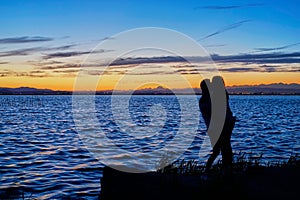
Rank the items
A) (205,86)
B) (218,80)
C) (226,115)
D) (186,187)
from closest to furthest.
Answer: (186,187) < (226,115) < (218,80) < (205,86)

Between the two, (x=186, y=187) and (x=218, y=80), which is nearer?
(x=186, y=187)

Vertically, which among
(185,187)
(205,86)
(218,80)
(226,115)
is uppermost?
(218,80)

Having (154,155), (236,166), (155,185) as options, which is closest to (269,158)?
(154,155)

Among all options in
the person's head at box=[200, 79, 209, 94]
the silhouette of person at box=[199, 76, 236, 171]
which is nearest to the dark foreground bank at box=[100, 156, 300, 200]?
the silhouette of person at box=[199, 76, 236, 171]

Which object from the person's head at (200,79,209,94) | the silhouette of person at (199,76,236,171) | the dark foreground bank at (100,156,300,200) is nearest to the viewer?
the dark foreground bank at (100,156,300,200)

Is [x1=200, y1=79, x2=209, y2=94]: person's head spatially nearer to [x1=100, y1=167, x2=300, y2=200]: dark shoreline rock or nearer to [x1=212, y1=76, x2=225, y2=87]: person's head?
[x1=212, y1=76, x2=225, y2=87]: person's head

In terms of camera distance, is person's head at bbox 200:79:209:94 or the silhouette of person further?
person's head at bbox 200:79:209:94

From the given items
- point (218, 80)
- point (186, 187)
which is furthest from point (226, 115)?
point (186, 187)

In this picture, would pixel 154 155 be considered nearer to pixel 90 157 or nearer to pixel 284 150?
pixel 90 157

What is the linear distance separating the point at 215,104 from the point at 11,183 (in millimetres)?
8074

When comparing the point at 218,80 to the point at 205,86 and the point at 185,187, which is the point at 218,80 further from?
the point at 185,187

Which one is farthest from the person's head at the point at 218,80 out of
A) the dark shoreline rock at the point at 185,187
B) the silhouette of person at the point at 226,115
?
the dark shoreline rock at the point at 185,187

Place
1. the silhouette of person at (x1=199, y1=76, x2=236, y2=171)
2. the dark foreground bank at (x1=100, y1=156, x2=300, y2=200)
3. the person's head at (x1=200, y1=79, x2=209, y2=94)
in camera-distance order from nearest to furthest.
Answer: the dark foreground bank at (x1=100, y1=156, x2=300, y2=200) < the silhouette of person at (x1=199, y1=76, x2=236, y2=171) < the person's head at (x1=200, y1=79, x2=209, y2=94)

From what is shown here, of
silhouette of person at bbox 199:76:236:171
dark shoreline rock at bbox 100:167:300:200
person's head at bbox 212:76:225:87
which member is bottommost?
dark shoreline rock at bbox 100:167:300:200
